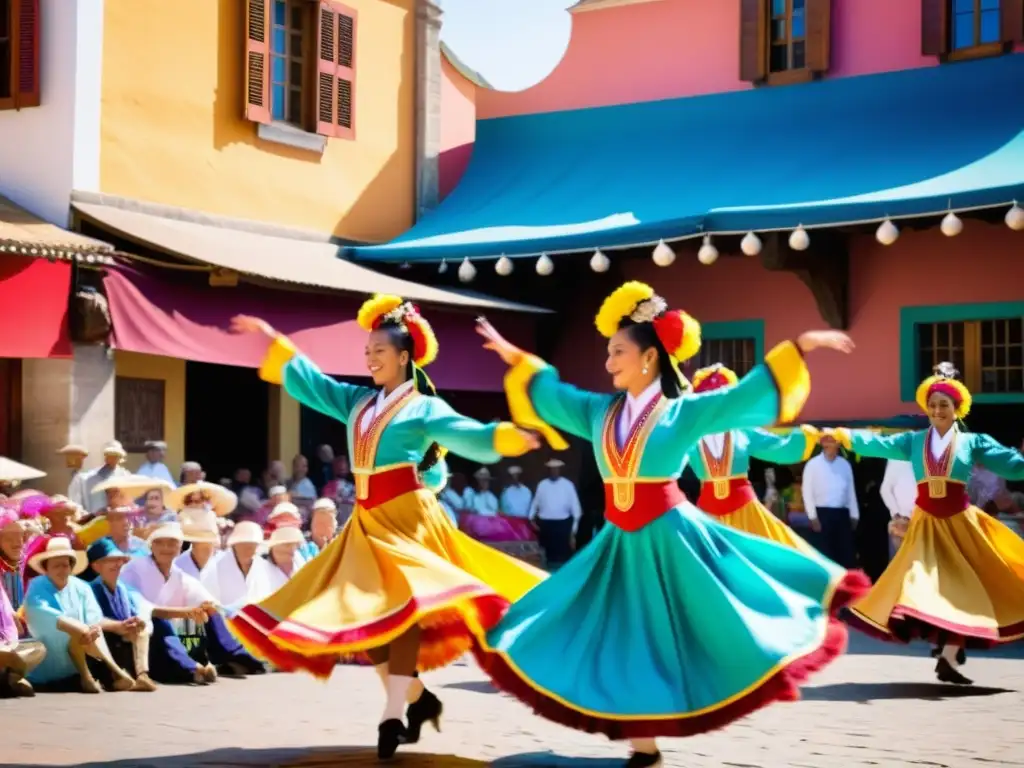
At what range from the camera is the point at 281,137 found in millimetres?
17125

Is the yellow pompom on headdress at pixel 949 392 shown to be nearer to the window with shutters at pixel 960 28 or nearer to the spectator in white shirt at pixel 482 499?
the window with shutters at pixel 960 28

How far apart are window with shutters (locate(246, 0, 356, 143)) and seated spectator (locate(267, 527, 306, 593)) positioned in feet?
23.5

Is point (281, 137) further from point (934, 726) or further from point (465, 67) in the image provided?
point (934, 726)

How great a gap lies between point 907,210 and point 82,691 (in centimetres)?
877

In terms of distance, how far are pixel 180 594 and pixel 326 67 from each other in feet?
28.1

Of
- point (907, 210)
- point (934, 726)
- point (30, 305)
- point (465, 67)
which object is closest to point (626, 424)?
point (934, 726)

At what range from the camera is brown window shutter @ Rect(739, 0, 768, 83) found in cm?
1850

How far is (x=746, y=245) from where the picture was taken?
15.8m

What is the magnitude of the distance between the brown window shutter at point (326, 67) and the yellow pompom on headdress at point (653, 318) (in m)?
10.8

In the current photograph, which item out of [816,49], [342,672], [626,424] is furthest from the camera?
[816,49]

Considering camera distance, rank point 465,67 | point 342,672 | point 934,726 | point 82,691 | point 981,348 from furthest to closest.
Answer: point 465,67
point 981,348
point 342,672
point 82,691
point 934,726

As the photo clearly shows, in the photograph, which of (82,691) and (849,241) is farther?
Answer: (849,241)

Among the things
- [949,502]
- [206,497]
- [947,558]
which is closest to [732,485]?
[949,502]

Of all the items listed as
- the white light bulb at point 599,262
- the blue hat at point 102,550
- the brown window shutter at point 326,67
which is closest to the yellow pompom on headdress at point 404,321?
the blue hat at point 102,550
